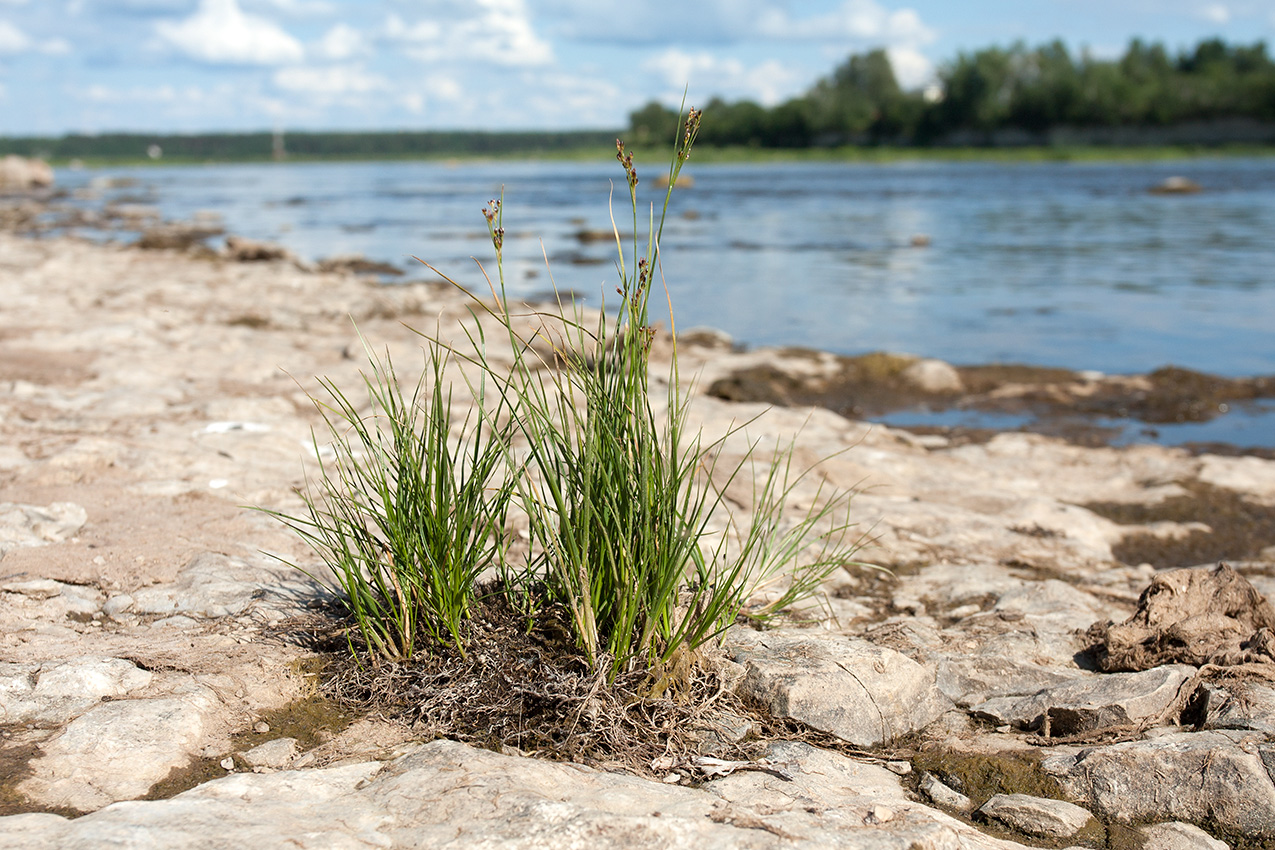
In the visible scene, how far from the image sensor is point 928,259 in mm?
19312

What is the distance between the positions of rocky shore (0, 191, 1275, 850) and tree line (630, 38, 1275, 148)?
215 ft

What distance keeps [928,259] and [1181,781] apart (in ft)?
58.7

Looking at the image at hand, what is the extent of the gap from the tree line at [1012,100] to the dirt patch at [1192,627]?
66992 millimetres

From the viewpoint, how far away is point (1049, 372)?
32.0 feet

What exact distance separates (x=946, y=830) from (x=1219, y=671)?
4.62 feet

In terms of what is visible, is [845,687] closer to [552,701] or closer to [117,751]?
[552,701]

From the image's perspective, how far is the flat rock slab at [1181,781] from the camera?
7.72ft

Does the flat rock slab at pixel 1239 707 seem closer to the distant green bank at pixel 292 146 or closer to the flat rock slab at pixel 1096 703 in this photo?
the flat rock slab at pixel 1096 703

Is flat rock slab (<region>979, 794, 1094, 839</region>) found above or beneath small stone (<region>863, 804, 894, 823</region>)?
beneath

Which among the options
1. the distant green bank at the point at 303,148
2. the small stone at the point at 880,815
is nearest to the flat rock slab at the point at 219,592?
the small stone at the point at 880,815

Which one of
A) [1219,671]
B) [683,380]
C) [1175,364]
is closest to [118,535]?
[1219,671]

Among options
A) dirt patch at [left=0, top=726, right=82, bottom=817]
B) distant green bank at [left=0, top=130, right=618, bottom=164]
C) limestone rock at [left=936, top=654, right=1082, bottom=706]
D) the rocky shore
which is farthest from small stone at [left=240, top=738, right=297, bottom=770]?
distant green bank at [left=0, top=130, right=618, bottom=164]

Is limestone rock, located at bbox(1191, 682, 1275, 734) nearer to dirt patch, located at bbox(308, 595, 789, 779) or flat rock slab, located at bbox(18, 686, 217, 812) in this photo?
dirt patch, located at bbox(308, 595, 789, 779)

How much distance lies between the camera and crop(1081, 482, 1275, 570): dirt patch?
4.99 meters
